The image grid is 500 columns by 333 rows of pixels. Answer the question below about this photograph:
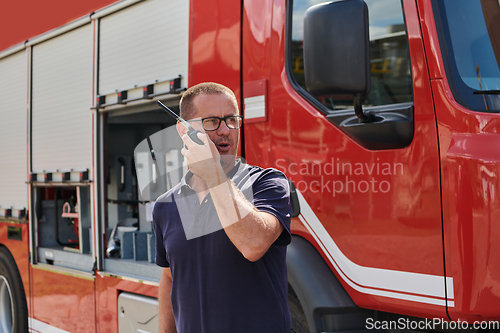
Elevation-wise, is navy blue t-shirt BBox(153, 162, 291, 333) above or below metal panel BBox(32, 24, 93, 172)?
below

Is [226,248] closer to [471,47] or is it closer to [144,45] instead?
[471,47]

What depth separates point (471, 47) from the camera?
7.47 feet

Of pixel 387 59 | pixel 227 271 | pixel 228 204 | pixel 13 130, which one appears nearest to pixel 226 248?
pixel 227 271

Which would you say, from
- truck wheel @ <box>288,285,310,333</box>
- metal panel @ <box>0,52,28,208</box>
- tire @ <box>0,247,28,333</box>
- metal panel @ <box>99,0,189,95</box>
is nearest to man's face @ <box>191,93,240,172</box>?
truck wheel @ <box>288,285,310,333</box>

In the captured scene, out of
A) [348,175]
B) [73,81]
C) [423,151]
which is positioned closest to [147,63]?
[73,81]

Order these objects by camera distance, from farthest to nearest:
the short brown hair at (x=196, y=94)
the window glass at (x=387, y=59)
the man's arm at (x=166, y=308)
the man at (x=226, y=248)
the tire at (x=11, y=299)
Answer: the tire at (x=11, y=299) < the window glass at (x=387, y=59) < the man's arm at (x=166, y=308) < the short brown hair at (x=196, y=94) < the man at (x=226, y=248)

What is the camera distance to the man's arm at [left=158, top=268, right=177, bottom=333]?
192 cm

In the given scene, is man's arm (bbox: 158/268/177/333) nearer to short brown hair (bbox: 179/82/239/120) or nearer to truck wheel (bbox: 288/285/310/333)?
short brown hair (bbox: 179/82/239/120)

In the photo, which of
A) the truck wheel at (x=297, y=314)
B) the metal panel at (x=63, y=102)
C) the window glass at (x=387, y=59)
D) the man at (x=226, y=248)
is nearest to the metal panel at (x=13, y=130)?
the metal panel at (x=63, y=102)

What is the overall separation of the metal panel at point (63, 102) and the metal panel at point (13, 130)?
28cm

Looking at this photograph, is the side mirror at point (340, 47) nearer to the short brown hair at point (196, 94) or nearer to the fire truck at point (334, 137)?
the fire truck at point (334, 137)

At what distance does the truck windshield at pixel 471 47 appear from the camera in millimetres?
2217

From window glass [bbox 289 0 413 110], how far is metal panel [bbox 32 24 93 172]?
2.42 meters

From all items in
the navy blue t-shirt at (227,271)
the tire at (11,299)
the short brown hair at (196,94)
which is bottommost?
the tire at (11,299)
